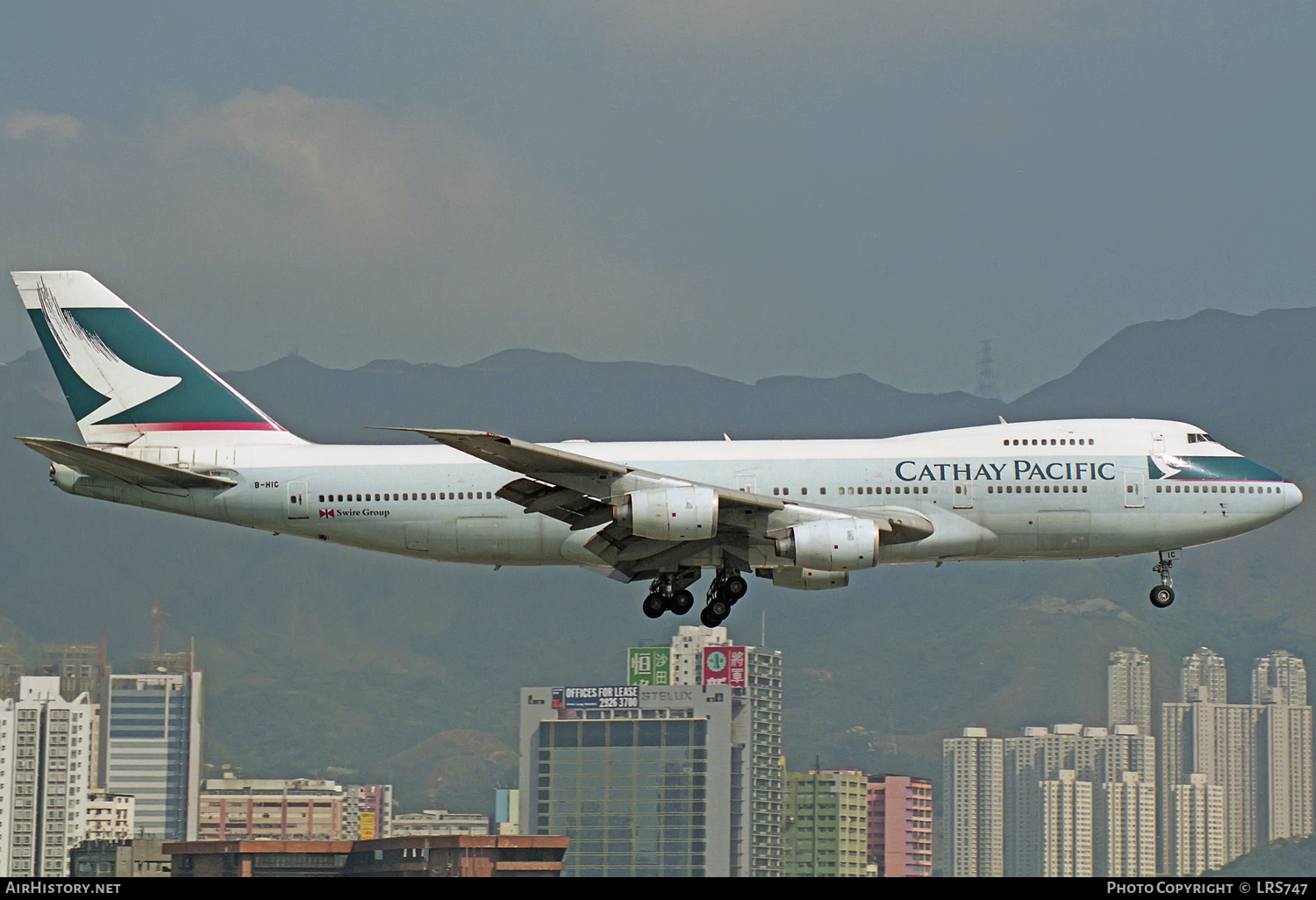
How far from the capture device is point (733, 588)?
46312mm

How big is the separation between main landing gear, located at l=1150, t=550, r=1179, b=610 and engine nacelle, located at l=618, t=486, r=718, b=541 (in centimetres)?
1220

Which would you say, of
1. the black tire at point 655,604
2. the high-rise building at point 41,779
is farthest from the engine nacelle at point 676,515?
the high-rise building at point 41,779

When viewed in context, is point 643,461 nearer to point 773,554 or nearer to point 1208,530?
point 773,554

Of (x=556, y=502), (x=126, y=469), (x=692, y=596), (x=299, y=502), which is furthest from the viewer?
(x=692, y=596)

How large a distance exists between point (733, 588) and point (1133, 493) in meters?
10.4

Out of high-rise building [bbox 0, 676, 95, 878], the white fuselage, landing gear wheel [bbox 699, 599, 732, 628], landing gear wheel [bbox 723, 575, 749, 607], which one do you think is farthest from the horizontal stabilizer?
high-rise building [bbox 0, 676, 95, 878]

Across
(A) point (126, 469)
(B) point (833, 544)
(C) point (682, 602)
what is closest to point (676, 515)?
(B) point (833, 544)

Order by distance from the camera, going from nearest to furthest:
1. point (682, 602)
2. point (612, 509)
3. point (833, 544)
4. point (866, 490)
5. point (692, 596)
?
point (833, 544), point (612, 509), point (866, 490), point (682, 602), point (692, 596)

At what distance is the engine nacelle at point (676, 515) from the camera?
1672 inches

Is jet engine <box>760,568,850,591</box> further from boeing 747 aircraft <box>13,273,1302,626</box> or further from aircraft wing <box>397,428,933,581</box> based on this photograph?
aircraft wing <box>397,428,933,581</box>

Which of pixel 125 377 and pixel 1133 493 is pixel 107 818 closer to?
pixel 125 377

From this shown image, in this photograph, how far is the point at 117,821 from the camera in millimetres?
178625

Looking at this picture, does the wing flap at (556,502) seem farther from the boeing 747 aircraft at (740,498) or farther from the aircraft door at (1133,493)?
the aircraft door at (1133,493)
